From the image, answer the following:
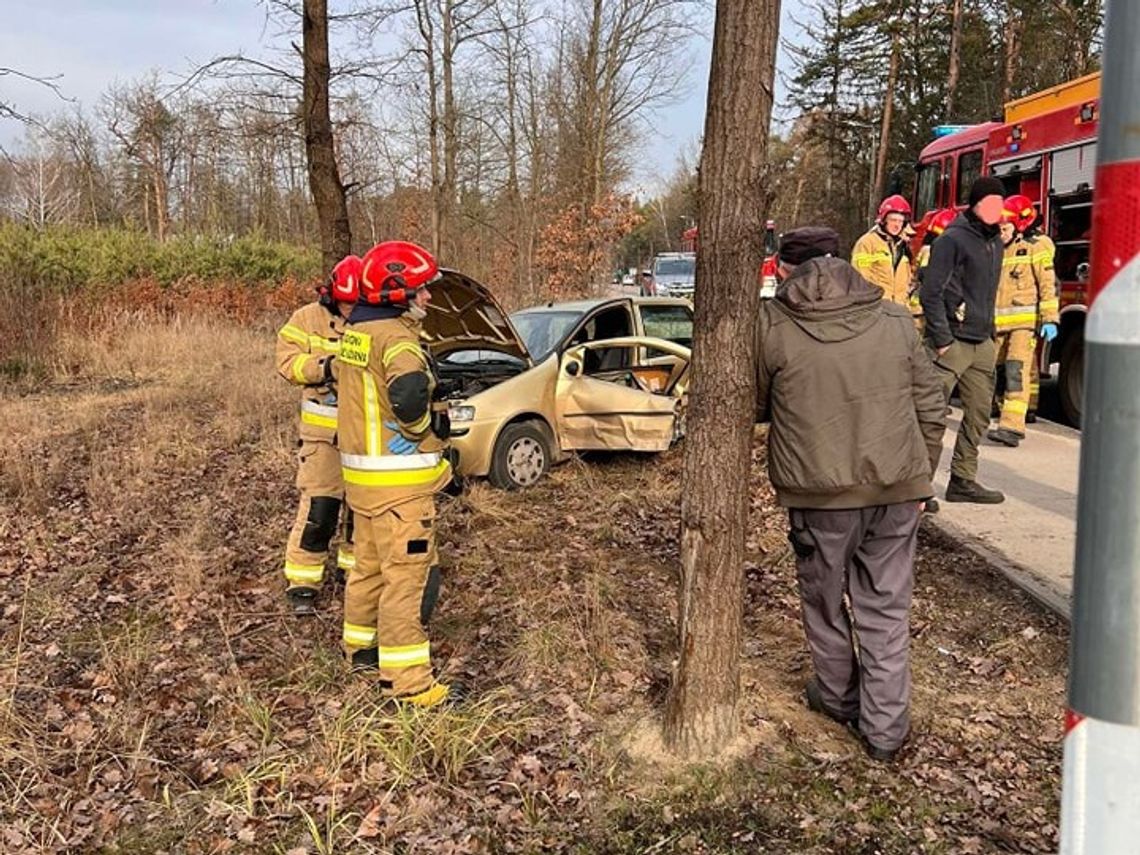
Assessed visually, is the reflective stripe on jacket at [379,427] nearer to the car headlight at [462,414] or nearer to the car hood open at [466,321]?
the car hood open at [466,321]

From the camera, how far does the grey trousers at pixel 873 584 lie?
313cm

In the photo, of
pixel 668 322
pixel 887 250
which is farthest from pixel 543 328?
pixel 887 250

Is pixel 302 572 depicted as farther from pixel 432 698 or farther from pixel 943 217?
pixel 943 217

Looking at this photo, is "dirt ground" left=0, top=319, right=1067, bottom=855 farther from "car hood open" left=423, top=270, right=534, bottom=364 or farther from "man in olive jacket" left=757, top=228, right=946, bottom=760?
"car hood open" left=423, top=270, right=534, bottom=364

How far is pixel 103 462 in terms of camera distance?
8.11m

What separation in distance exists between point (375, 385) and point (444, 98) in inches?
753

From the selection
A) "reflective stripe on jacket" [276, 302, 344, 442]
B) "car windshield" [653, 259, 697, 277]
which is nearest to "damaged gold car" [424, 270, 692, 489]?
"reflective stripe on jacket" [276, 302, 344, 442]

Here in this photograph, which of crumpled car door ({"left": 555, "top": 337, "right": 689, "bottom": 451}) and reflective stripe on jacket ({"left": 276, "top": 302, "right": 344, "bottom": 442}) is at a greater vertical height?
reflective stripe on jacket ({"left": 276, "top": 302, "right": 344, "bottom": 442})

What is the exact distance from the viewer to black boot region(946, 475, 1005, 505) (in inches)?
239

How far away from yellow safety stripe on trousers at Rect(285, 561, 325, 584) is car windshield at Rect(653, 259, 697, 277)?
2267cm

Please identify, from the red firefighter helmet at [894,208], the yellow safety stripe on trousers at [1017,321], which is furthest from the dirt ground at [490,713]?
the yellow safety stripe on trousers at [1017,321]

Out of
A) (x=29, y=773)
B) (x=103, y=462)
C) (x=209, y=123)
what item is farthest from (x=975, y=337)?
(x=209, y=123)

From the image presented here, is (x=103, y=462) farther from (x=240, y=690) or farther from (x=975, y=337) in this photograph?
(x=975, y=337)

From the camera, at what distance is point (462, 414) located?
6730 millimetres
